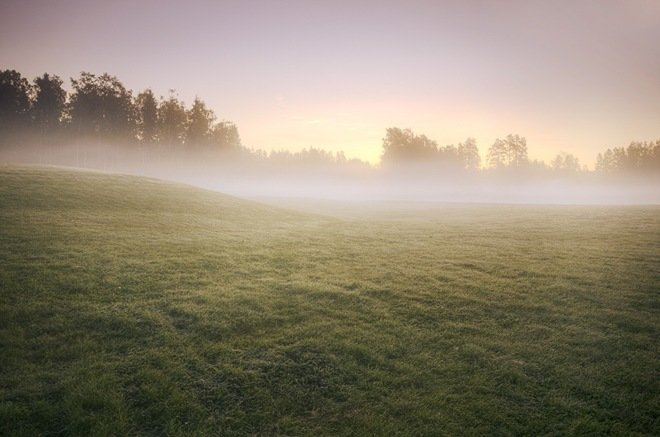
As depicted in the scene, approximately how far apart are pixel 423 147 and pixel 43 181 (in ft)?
387

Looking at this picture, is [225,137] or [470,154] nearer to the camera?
[225,137]

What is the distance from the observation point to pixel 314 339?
9.50 m

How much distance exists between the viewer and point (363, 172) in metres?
149

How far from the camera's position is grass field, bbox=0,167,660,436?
682cm

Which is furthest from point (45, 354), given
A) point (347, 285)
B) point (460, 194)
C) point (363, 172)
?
point (363, 172)

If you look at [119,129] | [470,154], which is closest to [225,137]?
[119,129]

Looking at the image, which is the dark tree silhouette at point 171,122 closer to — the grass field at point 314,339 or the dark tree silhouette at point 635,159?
the grass field at point 314,339

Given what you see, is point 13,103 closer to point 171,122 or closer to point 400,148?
point 171,122

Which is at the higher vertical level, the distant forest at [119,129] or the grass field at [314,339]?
the distant forest at [119,129]

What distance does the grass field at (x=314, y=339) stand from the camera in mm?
6824

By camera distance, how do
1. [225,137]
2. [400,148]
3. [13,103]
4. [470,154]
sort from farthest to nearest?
[470,154] < [400,148] < [225,137] < [13,103]

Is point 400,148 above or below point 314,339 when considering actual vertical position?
above

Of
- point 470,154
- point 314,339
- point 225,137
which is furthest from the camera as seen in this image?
point 470,154

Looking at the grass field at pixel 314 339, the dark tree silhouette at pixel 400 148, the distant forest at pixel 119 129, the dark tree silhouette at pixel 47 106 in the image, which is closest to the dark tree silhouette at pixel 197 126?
the distant forest at pixel 119 129
